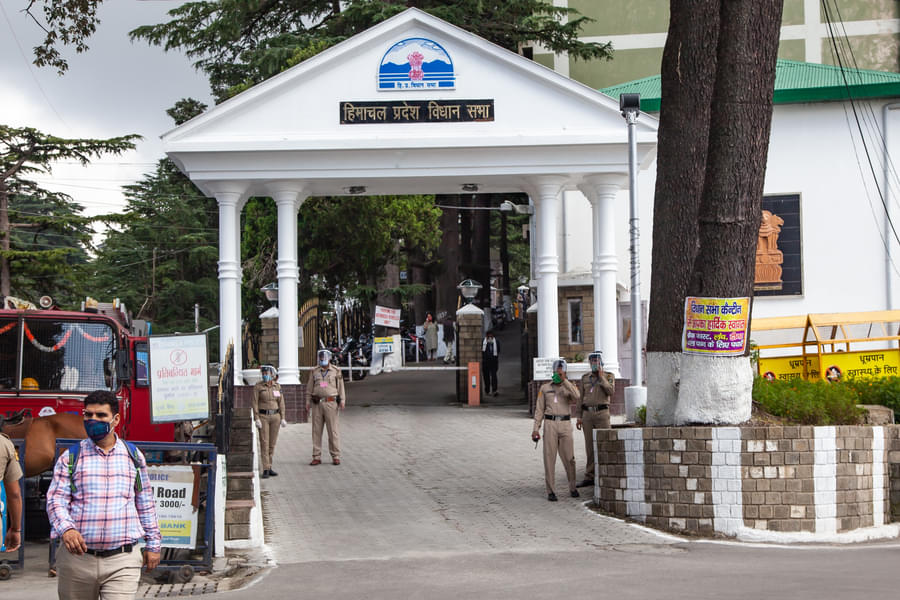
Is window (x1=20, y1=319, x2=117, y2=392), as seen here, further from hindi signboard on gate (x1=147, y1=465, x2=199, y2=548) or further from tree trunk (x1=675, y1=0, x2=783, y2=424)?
tree trunk (x1=675, y1=0, x2=783, y2=424)

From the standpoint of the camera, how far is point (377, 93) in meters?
24.0

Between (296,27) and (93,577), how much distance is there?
117 feet

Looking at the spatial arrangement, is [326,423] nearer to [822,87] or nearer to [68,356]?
[68,356]

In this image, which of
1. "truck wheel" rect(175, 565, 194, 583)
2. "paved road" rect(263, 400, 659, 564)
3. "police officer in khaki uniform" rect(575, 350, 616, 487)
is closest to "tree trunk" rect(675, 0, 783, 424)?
"paved road" rect(263, 400, 659, 564)

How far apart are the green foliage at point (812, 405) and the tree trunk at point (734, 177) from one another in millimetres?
650

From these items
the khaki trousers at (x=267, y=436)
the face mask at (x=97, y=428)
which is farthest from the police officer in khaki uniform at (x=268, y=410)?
the face mask at (x=97, y=428)

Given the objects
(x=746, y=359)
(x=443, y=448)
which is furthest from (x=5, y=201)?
(x=746, y=359)

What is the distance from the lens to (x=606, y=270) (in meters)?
24.3

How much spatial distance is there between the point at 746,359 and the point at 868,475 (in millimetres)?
1833

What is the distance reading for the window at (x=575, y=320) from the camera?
93.5ft

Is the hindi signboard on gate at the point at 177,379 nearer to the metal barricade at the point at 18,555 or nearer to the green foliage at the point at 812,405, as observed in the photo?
the metal barricade at the point at 18,555

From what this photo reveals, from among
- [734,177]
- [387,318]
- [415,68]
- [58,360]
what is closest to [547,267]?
[415,68]

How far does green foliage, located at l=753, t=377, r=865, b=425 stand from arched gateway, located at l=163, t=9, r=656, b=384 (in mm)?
10223

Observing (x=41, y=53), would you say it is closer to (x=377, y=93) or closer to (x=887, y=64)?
(x=377, y=93)
